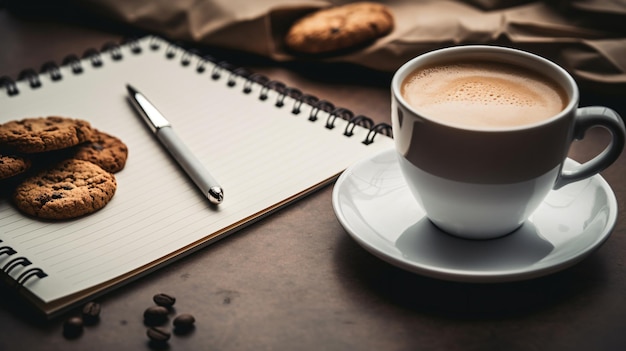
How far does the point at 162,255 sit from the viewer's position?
0.78 metres

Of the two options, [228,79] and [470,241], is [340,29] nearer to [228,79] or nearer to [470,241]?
[228,79]

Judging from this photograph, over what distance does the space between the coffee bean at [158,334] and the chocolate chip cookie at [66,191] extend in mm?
244

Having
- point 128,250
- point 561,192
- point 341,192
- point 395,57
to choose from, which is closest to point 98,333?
point 128,250

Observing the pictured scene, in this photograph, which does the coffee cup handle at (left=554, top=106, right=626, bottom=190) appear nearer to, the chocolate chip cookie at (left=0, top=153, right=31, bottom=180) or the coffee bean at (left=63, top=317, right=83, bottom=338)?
the coffee bean at (left=63, top=317, right=83, bottom=338)

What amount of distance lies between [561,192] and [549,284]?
146 mm

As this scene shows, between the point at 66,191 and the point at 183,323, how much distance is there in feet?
0.95

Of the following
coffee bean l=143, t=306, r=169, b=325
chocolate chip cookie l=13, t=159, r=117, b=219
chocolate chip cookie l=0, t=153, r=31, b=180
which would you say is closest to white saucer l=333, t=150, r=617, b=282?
coffee bean l=143, t=306, r=169, b=325

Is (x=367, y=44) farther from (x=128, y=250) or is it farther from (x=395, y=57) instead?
(x=128, y=250)

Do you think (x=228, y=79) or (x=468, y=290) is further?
(x=228, y=79)

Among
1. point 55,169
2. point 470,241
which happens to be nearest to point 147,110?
point 55,169

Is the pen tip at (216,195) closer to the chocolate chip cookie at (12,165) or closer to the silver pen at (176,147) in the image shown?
the silver pen at (176,147)

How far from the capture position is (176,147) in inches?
38.5

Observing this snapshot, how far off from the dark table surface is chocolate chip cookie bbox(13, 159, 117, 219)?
143mm

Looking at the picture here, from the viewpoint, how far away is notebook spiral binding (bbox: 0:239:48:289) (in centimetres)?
74
